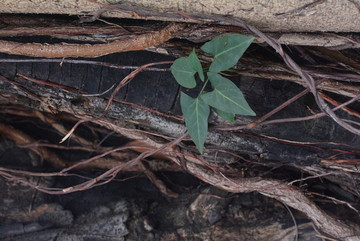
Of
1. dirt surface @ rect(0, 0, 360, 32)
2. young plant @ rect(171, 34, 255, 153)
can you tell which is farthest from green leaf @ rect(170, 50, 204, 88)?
dirt surface @ rect(0, 0, 360, 32)

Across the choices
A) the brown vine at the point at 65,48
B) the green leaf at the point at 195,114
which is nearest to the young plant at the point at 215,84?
the green leaf at the point at 195,114

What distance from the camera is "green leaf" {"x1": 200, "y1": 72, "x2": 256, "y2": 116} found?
1007 mm

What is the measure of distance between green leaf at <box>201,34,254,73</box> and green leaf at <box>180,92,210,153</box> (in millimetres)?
103

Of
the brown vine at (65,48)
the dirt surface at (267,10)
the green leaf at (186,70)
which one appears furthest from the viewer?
the brown vine at (65,48)

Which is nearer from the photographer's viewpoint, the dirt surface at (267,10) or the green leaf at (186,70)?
the dirt surface at (267,10)

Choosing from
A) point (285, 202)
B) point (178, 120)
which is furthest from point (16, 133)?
point (285, 202)

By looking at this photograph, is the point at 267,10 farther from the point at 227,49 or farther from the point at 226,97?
the point at 226,97

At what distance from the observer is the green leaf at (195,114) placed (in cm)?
107

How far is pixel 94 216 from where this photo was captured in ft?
6.46

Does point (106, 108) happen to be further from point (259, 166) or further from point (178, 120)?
point (259, 166)

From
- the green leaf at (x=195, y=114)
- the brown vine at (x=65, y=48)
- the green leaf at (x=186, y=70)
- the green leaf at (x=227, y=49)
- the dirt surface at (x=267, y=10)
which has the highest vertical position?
the dirt surface at (x=267, y=10)

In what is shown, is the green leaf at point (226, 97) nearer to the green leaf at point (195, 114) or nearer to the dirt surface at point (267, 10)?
the green leaf at point (195, 114)

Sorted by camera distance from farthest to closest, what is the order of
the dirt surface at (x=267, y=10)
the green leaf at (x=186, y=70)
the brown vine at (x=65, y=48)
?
the brown vine at (x=65, y=48) < the green leaf at (x=186, y=70) < the dirt surface at (x=267, y=10)

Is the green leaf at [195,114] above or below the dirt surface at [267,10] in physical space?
below
